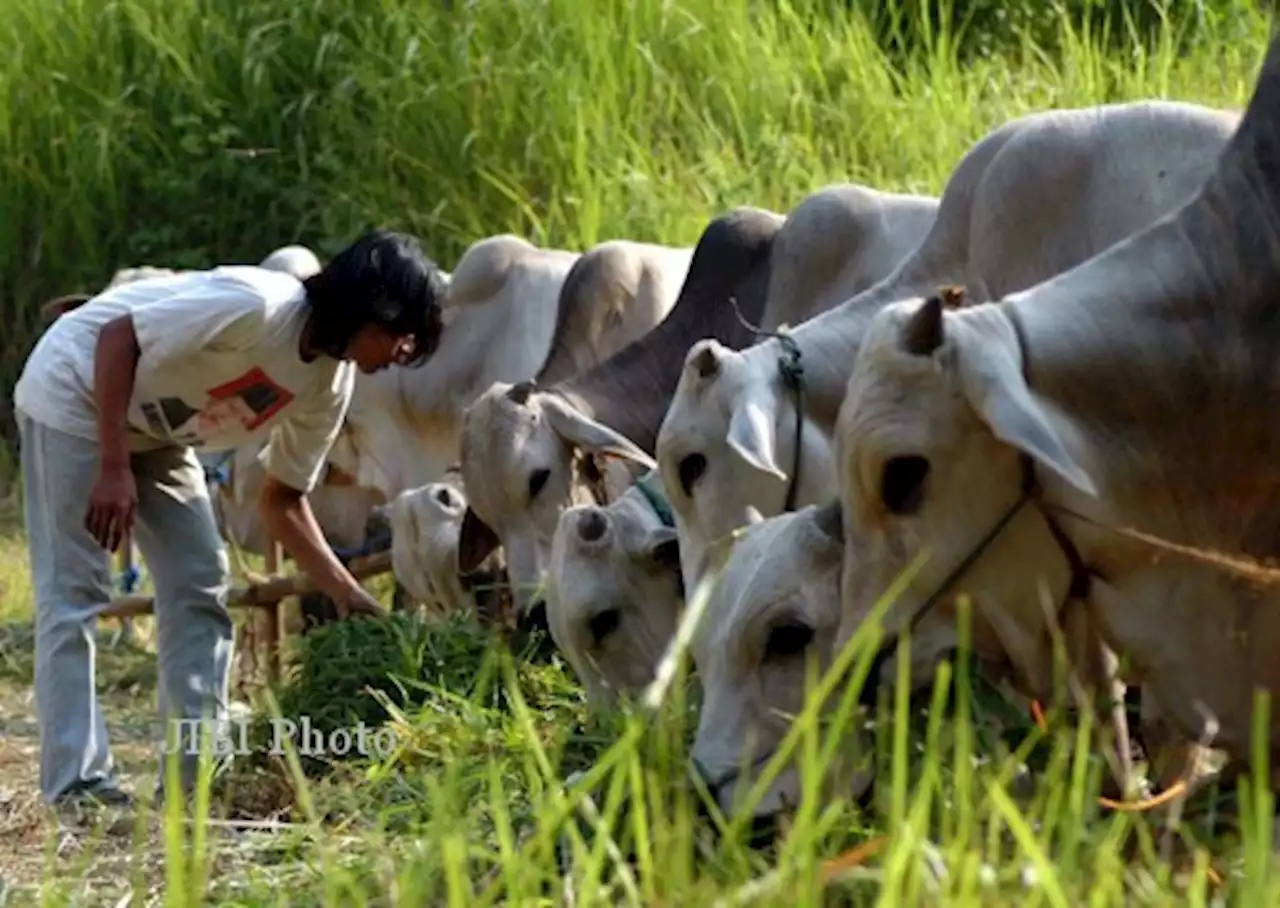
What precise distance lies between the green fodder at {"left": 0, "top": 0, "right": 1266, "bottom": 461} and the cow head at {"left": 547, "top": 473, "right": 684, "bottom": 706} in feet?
14.6

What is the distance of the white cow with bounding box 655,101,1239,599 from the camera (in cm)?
460

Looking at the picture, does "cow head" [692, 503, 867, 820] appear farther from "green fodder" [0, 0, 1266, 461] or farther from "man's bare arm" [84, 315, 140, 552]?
"green fodder" [0, 0, 1266, 461]

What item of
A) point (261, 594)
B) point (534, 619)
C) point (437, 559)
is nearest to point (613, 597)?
point (534, 619)

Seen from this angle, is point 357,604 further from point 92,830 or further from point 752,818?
point 752,818

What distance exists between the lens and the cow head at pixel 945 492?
11.3 ft

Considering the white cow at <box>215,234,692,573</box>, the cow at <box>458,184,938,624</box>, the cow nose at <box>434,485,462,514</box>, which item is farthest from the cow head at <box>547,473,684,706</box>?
the white cow at <box>215,234,692,573</box>

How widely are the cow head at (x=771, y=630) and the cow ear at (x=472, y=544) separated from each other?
2.56 m

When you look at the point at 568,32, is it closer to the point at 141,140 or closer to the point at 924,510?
the point at 141,140

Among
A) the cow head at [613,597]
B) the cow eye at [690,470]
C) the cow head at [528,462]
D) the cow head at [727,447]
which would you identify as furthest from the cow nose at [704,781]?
the cow head at [528,462]

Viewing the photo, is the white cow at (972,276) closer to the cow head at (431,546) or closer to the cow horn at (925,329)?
the cow horn at (925,329)

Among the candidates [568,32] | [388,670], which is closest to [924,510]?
[388,670]

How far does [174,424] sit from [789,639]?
2.16 m

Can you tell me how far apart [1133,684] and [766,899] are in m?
1.43

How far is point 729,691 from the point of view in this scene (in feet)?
12.1
